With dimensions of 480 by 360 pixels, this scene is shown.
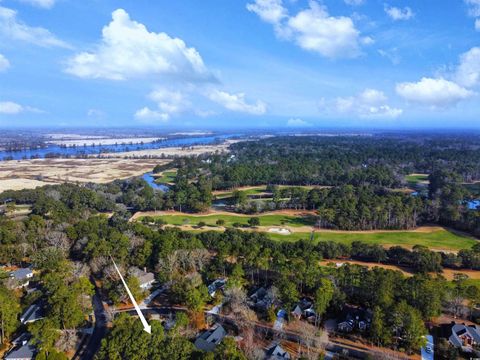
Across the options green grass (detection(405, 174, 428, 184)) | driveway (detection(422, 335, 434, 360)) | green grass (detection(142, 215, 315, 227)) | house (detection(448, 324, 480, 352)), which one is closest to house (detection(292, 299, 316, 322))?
driveway (detection(422, 335, 434, 360))

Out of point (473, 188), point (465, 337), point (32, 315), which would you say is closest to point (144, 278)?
point (32, 315)

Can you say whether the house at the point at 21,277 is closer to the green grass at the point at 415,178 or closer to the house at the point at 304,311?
the house at the point at 304,311

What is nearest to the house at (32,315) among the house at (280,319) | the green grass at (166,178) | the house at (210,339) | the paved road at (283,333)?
the paved road at (283,333)

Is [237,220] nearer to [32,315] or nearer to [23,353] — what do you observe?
[32,315]

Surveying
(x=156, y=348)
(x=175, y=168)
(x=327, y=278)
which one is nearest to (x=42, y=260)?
(x=156, y=348)

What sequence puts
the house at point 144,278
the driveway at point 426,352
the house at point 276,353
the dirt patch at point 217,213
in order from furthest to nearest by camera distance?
1. the dirt patch at point 217,213
2. the house at point 144,278
3. the driveway at point 426,352
4. the house at point 276,353

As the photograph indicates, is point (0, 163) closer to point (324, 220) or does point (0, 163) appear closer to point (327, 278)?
point (324, 220)
